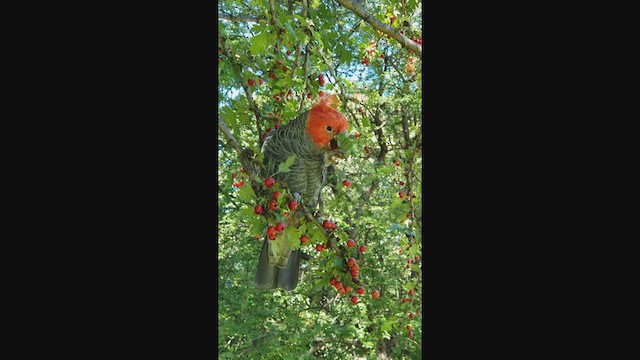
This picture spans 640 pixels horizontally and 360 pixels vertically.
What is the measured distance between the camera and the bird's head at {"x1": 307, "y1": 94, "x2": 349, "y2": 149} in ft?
3.43

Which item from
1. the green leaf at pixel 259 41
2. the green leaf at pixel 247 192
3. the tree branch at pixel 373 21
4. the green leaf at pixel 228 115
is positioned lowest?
the green leaf at pixel 247 192

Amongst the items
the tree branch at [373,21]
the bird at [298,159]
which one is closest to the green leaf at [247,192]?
the bird at [298,159]

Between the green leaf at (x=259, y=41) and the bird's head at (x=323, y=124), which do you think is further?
the bird's head at (x=323, y=124)

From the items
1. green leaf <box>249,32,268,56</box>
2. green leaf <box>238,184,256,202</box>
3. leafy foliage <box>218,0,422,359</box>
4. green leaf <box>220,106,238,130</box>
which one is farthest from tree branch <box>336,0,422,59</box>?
green leaf <box>238,184,256,202</box>

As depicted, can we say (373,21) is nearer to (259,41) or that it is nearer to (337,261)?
(259,41)

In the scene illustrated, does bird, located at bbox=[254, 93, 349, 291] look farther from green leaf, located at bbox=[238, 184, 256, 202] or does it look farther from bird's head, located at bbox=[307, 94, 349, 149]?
green leaf, located at bbox=[238, 184, 256, 202]

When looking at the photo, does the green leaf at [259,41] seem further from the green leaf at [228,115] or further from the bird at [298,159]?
the bird at [298,159]

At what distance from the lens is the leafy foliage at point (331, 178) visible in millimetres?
966

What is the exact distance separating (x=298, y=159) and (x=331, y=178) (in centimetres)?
17

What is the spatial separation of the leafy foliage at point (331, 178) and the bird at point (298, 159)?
47 millimetres

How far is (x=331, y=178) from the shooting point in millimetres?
1291
